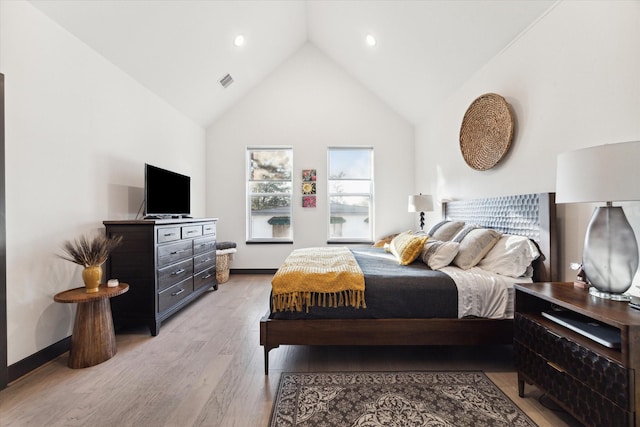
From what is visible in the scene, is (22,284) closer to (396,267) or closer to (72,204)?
(72,204)

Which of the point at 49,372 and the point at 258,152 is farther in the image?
the point at 258,152

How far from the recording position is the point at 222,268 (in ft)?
14.3

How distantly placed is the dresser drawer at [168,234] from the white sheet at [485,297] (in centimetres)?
251

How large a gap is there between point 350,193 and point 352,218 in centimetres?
44

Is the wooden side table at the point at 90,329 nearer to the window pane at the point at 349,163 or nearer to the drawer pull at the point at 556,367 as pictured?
the drawer pull at the point at 556,367

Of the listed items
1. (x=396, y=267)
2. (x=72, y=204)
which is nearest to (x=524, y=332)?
(x=396, y=267)

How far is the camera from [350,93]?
15.9ft

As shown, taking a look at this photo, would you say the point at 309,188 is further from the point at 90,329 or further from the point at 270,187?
the point at 90,329

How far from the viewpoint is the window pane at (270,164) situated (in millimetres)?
4941

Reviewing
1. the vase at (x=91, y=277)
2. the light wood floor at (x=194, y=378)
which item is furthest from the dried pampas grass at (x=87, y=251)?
the light wood floor at (x=194, y=378)

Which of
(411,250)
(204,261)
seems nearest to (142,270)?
(204,261)

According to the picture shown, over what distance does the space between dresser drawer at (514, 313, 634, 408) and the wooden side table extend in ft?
9.00

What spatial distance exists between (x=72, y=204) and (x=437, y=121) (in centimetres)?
418

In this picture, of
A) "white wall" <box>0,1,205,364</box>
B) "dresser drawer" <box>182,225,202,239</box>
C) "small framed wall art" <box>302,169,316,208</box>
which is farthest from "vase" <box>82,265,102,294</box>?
"small framed wall art" <box>302,169,316,208</box>
